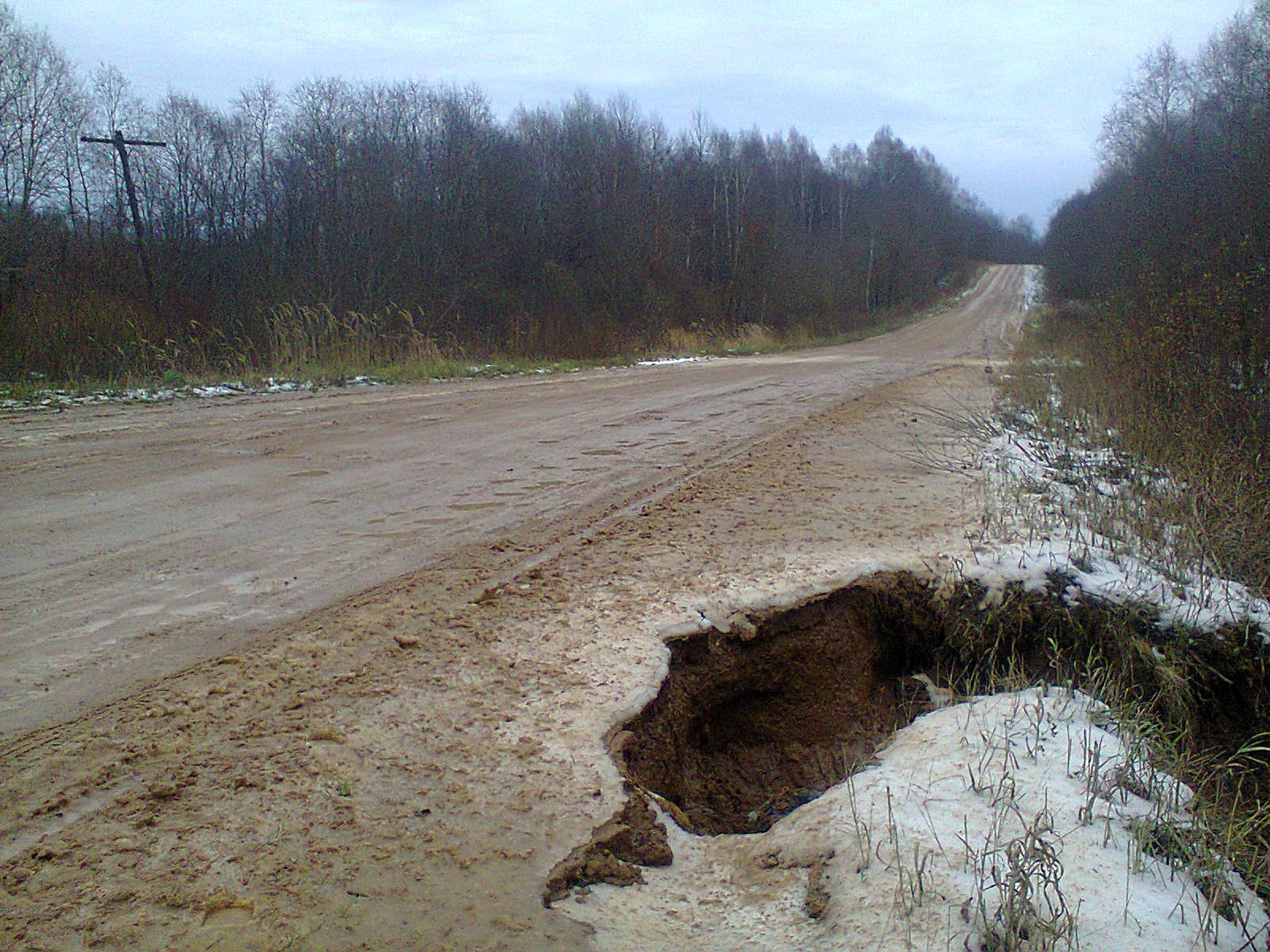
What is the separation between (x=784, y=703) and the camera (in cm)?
470

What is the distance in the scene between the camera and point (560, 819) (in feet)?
9.31

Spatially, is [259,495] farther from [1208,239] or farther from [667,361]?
[667,361]

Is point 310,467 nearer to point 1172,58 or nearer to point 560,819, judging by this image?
point 560,819

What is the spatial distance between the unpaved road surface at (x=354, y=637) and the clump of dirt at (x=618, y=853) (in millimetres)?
68

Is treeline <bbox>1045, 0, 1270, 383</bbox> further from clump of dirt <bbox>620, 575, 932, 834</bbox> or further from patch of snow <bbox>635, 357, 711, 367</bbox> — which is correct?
patch of snow <bbox>635, 357, 711, 367</bbox>

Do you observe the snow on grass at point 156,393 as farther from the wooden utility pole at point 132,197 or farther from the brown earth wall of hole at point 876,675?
the wooden utility pole at point 132,197

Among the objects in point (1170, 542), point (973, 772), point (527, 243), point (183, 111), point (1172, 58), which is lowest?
point (973, 772)

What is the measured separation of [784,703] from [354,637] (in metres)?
2.24

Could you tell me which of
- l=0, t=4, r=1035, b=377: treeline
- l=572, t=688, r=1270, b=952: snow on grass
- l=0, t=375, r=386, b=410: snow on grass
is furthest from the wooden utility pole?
l=572, t=688, r=1270, b=952: snow on grass

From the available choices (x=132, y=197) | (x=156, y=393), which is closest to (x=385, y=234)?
(x=132, y=197)

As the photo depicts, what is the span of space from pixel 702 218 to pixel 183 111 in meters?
19.2

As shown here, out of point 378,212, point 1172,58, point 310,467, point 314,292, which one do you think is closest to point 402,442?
point 310,467

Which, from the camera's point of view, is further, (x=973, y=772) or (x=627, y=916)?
(x=973, y=772)

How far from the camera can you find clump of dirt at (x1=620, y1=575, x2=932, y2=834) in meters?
3.92
